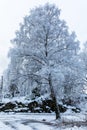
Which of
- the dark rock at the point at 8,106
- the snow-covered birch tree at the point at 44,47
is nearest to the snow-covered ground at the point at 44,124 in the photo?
the snow-covered birch tree at the point at 44,47

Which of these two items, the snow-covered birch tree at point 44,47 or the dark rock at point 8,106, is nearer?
the snow-covered birch tree at point 44,47

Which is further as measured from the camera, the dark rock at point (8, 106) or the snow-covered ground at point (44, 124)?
the dark rock at point (8, 106)

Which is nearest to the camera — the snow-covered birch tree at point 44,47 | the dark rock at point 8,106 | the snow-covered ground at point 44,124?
the snow-covered ground at point 44,124

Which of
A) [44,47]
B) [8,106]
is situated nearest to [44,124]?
[44,47]

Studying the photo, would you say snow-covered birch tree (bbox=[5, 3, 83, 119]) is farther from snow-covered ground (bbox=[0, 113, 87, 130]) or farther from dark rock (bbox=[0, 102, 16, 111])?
dark rock (bbox=[0, 102, 16, 111])

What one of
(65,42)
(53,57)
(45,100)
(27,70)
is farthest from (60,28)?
(45,100)

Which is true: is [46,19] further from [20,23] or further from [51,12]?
[20,23]

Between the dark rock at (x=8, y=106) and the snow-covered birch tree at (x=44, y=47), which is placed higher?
the snow-covered birch tree at (x=44, y=47)

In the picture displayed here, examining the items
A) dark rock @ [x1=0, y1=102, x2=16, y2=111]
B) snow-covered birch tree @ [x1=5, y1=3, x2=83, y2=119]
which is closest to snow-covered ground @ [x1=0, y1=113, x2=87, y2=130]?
snow-covered birch tree @ [x1=5, y1=3, x2=83, y2=119]

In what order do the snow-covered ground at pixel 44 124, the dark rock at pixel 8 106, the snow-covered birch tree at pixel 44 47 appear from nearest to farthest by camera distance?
the snow-covered ground at pixel 44 124 < the snow-covered birch tree at pixel 44 47 < the dark rock at pixel 8 106

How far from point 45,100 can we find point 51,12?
17.9 m

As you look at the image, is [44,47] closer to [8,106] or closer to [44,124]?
[44,124]

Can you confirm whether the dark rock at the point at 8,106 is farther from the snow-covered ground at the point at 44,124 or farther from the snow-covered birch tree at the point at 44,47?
the snow-covered ground at the point at 44,124

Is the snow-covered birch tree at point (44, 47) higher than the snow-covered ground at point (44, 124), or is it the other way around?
the snow-covered birch tree at point (44, 47)
